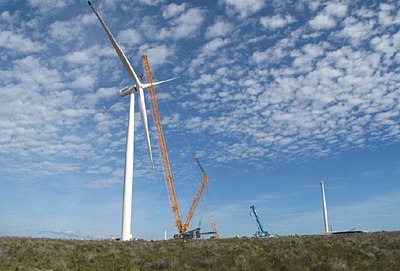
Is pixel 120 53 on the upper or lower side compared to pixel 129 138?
Answer: upper

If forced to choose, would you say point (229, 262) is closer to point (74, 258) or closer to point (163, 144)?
point (74, 258)

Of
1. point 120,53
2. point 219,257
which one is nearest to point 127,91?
point 120,53

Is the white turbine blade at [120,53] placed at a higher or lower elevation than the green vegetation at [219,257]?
higher

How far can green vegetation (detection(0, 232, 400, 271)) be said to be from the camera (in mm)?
32969

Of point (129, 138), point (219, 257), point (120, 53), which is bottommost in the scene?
point (219, 257)

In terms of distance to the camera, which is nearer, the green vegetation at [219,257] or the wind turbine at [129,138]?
the green vegetation at [219,257]

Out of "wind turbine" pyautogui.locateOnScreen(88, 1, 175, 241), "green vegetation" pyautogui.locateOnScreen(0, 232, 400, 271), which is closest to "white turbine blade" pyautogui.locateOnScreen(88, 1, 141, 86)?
"wind turbine" pyautogui.locateOnScreen(88, 1, 175, 241)

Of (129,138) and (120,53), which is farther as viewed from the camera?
(120,53)

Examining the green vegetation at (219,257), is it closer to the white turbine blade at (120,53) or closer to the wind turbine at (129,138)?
the wind turbine at (129,138)

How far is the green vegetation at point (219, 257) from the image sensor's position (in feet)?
108

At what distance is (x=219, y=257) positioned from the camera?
37.5 meters

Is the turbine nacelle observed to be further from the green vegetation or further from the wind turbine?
the green vegetation

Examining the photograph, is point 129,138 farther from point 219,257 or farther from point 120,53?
point 219,257

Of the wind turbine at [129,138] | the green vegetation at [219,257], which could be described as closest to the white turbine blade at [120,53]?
the wind turbine at [129,138]
